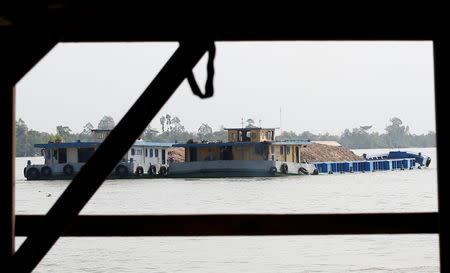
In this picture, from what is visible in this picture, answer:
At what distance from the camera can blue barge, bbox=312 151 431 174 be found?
184 ft

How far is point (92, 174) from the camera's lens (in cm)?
222

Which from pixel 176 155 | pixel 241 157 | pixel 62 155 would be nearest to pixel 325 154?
pixel 176 155

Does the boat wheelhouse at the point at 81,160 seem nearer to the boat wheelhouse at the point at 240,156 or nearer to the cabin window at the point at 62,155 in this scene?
the cabin window at the point at 62,155

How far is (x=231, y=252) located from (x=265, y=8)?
43.1ft

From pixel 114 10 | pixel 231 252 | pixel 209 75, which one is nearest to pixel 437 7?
pixel 209 75

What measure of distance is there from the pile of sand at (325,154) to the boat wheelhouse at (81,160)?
2965 cm

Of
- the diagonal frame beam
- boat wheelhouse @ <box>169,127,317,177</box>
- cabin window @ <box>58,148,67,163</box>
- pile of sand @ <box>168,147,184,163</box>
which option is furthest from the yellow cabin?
the diagonal frame beam

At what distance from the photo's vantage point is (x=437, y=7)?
2629 millimetres

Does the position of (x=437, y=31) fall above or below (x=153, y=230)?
above

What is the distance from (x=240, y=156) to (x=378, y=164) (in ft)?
68.4

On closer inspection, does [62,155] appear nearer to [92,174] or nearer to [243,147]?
[243,147]

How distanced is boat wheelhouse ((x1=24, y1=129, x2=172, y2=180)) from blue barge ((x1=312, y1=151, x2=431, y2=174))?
15.2 meters

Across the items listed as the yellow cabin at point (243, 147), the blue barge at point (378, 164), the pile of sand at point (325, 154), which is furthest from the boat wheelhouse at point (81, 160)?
the pile of sand at point (325, 154)

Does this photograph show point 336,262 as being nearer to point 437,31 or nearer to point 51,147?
point 437,31
